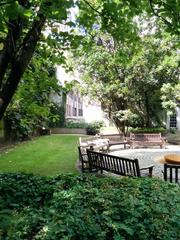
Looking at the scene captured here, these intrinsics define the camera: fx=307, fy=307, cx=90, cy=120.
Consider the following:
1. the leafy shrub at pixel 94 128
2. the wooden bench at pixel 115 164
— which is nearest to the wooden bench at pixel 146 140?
the leafy shrub at pixel 94 128

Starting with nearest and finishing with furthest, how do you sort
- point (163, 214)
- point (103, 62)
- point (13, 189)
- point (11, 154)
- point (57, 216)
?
point (57, 216), point (163, 214), point (13, 189), point (11, 154), point (103, 62)

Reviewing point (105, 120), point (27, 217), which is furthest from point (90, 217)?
point (105, 120)

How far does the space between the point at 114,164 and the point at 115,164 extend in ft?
0.15

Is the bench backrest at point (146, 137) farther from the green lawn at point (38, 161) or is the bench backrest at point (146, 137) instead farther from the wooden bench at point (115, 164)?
the wooden bench at point (115, 164)

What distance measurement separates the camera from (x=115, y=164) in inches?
362

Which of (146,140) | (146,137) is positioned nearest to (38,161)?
(146,140)

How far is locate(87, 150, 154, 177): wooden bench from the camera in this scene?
823 centimetres

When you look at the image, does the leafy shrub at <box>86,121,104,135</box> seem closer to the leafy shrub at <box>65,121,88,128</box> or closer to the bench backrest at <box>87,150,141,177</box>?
the leafy shrub at <box>65,121,88,128</box>

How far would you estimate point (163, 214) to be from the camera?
347 cm

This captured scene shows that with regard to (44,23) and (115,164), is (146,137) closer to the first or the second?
(115,164)

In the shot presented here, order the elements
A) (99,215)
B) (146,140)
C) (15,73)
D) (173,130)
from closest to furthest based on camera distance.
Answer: (99,215), (15,73), (146,140), (173,130)

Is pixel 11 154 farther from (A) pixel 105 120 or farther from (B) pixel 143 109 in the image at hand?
(A) pixel 105 120

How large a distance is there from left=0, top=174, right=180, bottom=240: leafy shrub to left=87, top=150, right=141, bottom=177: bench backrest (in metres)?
3.76

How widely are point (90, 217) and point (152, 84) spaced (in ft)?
64.3
